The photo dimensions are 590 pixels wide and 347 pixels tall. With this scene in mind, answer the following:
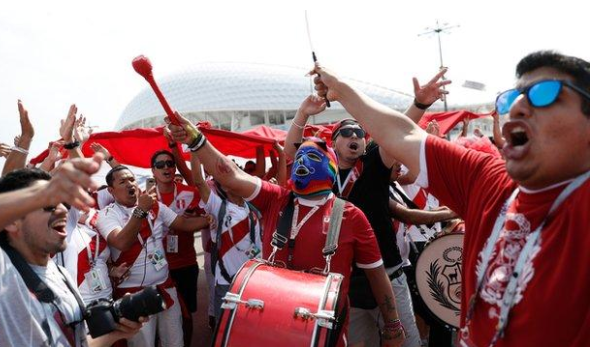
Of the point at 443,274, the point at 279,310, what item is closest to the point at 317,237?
the point at 279,310

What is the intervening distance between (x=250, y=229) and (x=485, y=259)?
308 centimetres

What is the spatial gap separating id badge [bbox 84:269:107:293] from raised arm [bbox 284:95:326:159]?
72.5 inches

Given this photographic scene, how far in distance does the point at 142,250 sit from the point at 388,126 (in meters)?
2.76

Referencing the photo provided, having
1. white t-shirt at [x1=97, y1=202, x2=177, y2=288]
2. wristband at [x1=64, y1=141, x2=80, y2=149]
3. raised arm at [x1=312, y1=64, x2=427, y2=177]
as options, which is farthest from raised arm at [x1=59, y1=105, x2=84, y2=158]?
raised arm at [x1=312, y1=64, x2=427, y2=177]

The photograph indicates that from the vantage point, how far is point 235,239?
429 centimetres

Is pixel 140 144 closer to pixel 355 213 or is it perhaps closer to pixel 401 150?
pixel 355 213

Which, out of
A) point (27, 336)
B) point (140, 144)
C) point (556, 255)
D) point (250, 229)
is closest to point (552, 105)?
point (556, 255)

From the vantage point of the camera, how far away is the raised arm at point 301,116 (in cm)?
349

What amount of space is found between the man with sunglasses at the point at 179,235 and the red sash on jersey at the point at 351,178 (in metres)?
2.08

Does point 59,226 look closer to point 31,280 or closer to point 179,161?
point 31,280

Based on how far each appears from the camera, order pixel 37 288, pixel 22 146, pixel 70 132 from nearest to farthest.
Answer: pixel 37 288 < pixel 22 146 < pixel 70 132

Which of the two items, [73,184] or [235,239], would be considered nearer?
[73,184]

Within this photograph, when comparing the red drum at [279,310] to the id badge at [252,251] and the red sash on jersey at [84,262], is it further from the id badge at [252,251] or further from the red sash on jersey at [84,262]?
the id badge at [252,251]

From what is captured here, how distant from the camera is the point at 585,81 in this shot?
4.24 feet
